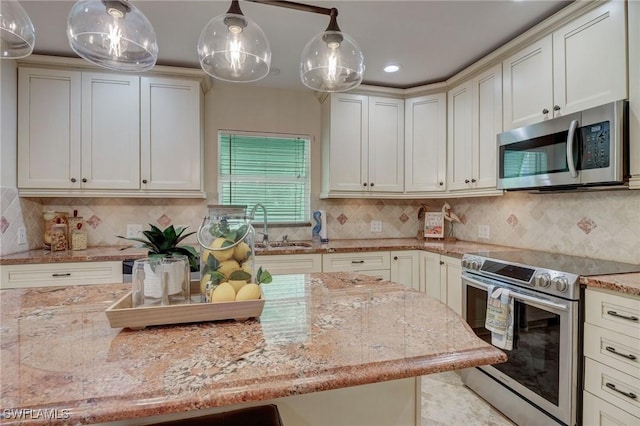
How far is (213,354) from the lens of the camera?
73 centimetres

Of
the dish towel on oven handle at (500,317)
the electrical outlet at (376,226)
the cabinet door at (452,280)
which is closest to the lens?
the dish towel on oven handle at (500,317)

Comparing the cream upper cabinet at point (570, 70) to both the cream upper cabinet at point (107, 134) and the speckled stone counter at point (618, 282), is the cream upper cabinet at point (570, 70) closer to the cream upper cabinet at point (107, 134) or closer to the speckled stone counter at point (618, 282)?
the speckled stone counter at point (618, 282)

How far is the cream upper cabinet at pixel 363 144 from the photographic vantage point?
3.09 m

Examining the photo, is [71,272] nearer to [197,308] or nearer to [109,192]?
[109,192]

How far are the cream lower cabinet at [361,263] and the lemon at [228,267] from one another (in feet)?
5.92

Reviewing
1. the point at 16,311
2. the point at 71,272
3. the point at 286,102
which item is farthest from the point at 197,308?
the point at 286,102

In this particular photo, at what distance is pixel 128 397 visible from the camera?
1.85ft

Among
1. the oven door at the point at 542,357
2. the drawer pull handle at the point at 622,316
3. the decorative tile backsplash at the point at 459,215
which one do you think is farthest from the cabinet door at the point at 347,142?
the drawer pull handle at the point at 622,316

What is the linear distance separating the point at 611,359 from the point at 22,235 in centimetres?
387

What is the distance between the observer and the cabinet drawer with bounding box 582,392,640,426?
140 centimetres

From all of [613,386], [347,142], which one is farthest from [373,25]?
[613,386]

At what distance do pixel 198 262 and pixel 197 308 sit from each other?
23cm

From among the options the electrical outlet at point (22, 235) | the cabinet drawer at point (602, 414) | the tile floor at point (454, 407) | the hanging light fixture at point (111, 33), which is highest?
the hanging light fixture at point (111, 33)

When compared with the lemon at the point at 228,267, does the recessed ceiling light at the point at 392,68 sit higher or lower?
higher
